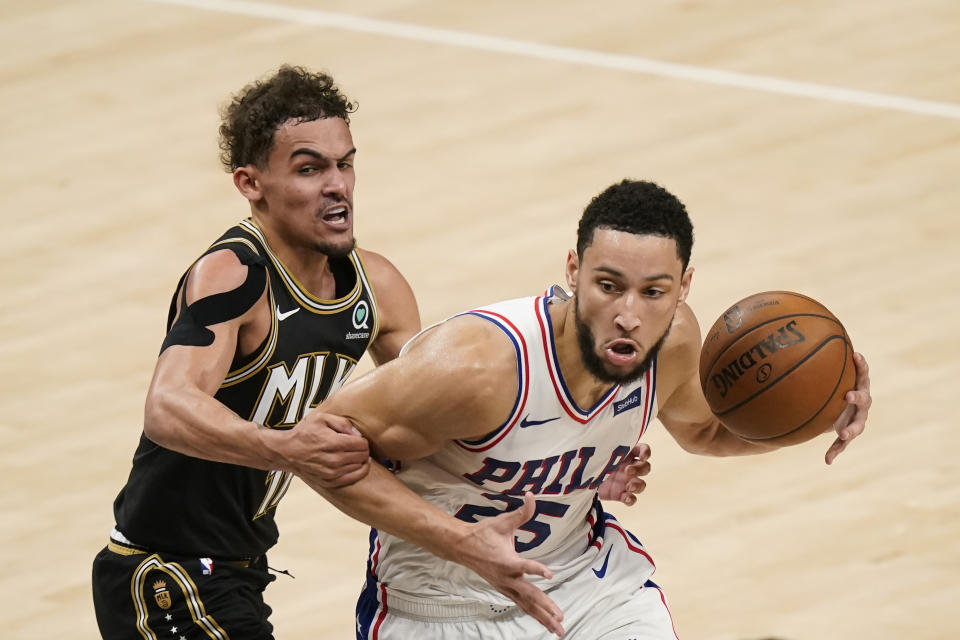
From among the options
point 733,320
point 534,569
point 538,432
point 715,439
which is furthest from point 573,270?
point 715,439

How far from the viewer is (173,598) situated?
16.2 ft

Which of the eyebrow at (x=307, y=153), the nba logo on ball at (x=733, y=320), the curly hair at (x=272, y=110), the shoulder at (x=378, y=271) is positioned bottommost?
the nba logo on ball at (x=733, y=320)

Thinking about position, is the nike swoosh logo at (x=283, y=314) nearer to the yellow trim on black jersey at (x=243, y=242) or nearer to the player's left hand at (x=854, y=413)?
the yellow trim on black jersey at (x=243, y=242)

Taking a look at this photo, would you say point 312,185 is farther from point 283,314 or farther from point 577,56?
point 577,56

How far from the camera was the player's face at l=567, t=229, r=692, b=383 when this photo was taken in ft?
14.2

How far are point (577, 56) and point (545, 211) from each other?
6.90ft

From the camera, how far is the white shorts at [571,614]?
4801 millimetres

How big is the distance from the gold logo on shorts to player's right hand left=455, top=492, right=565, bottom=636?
1023 millimetres

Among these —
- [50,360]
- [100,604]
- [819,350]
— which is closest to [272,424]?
[100,604]

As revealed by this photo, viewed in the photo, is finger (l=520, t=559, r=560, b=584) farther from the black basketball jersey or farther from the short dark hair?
the black basketball jersey

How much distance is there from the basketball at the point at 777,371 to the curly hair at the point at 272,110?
4.08ft

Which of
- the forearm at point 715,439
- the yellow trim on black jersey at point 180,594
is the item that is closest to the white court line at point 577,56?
the forearm at point 715,439

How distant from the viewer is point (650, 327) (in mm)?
4379

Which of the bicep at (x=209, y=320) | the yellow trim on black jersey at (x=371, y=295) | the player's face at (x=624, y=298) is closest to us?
the player's face at (x=624, y=298)
